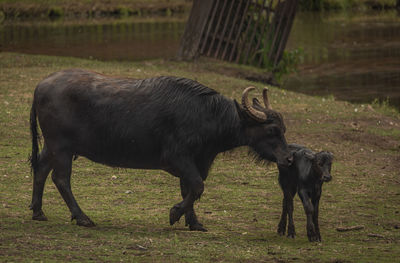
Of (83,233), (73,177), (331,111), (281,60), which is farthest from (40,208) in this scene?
(281,60)

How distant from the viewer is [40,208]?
7.36 meters

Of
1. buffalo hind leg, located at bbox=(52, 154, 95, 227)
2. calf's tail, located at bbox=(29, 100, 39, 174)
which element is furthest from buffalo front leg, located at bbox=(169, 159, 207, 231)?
calf's tail, located at bbox=(29, 100, 39, 174)

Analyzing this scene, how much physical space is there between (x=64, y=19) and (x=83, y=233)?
31674 millimetres

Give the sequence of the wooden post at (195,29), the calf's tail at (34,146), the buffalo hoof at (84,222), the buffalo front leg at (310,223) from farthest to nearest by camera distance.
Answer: the wooden post at (195,29) → the calf's tail at (34,146) → the buffalo hoof at (84,222) → the buffalo front leg at (310,223)

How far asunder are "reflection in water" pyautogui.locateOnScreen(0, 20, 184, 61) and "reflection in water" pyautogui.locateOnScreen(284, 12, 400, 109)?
14.4ft

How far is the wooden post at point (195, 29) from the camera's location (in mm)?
18719

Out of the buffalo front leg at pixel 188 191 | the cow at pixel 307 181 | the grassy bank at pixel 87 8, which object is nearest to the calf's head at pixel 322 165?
the cow at pixel 307 181

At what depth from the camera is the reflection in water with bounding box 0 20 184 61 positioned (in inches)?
924

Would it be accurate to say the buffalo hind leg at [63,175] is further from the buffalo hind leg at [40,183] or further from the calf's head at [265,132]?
the calf's head at [265,132]

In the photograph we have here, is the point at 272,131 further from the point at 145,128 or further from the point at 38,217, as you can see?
the point at 38,217

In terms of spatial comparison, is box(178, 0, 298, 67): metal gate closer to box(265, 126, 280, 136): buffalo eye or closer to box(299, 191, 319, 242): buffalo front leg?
box(265, 126, 280, 136): buffalo eye

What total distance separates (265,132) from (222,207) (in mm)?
1359

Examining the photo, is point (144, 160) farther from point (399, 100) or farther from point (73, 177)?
point (399, 100)

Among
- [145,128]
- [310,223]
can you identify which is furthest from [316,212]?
[145,128]
